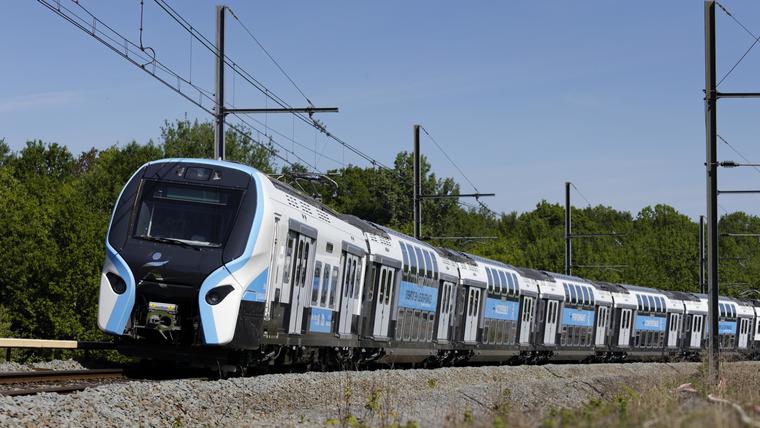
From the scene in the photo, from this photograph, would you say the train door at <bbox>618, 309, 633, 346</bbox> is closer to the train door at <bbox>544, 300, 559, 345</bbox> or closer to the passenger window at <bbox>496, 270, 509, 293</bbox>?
the train door at <bbox>544, 300, 559, 345</bbox>

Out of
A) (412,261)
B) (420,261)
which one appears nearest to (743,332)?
(420,261)

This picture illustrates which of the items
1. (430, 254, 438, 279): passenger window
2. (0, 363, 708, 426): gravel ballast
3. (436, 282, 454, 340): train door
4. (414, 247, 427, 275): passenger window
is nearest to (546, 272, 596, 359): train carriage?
(436, 282, 454, 340): train door

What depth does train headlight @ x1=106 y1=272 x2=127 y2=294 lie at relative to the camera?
732 inches

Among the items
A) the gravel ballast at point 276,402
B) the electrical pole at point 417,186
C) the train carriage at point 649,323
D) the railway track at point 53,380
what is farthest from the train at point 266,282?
the train carriage at point 649,323

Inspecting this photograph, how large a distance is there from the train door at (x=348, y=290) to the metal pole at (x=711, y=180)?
741 centimetres

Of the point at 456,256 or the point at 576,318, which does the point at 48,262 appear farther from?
the point at 456,256

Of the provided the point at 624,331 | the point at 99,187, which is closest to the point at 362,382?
the point at 624,331

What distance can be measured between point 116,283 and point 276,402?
3027 millimetres

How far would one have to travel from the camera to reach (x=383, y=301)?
28500 mm

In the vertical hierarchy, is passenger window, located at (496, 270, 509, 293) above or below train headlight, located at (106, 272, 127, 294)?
above

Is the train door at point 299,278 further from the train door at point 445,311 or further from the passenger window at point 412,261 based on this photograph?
the train door at point 445,311

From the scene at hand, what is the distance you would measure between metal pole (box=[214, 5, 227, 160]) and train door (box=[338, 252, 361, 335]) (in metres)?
3.35

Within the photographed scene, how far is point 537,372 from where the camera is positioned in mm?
36812

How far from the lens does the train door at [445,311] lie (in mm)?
33787
